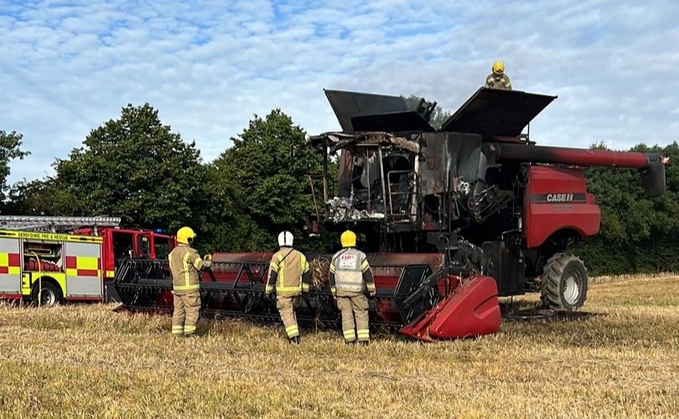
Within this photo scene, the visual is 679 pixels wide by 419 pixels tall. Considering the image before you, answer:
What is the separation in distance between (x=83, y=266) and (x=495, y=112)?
35.8 feet

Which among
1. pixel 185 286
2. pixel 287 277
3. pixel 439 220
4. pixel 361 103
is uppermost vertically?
pixel 361 103

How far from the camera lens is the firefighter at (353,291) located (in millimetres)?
8977

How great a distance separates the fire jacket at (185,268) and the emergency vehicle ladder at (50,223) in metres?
9.05

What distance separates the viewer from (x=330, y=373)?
6883mm

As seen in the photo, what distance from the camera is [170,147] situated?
975 inches

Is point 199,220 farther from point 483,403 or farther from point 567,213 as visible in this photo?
point 483,403

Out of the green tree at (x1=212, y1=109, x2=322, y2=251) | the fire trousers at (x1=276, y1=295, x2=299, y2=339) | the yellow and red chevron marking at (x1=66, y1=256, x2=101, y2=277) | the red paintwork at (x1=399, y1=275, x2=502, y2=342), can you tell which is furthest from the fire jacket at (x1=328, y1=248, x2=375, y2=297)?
Result: the green tree at (x1=212, y1=109, x2=322, y2=251)

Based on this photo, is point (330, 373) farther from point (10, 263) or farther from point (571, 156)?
point (10, 263)

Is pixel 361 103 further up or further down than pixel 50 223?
further up

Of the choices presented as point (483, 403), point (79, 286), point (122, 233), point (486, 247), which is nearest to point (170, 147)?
point (122, 233)

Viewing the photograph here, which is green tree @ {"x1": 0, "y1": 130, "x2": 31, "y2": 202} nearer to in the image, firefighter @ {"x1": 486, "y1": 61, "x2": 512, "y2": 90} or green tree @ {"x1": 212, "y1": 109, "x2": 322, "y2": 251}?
green tree @ {"x1": 212, "y1": 109, "x2": 322, "y2": 251}

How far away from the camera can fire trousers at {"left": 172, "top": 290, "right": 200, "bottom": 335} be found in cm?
970

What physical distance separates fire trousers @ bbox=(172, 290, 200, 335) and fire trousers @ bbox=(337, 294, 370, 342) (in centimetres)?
194

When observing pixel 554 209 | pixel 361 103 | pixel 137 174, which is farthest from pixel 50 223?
pixel 554 209
